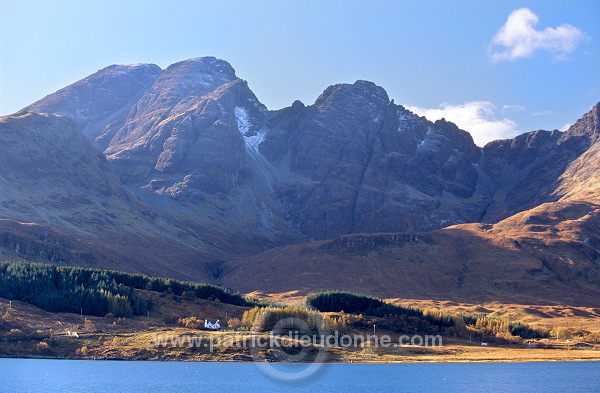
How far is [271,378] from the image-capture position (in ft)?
380

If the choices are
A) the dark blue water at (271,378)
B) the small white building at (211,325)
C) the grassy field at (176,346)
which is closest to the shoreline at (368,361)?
the grassy field at (176,346)

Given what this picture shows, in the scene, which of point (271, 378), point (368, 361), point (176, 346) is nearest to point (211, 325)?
point (176, 346)

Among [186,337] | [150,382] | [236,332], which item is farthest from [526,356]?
[150,382]

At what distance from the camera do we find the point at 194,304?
174375mm

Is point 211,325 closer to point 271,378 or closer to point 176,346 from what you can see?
point 176,346

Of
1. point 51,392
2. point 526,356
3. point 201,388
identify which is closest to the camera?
point 51,392

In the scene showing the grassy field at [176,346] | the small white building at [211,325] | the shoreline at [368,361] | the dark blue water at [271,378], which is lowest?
the dark blue water at [271,378]

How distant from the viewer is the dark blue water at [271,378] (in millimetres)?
99562

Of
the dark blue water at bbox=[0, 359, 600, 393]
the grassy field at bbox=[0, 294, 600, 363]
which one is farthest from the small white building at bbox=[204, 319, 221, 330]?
the dark blue water at bbox=[0, 359, 600, 393]

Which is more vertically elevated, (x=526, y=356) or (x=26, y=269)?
(x=26, y=269)

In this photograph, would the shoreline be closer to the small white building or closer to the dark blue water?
the dark blue water

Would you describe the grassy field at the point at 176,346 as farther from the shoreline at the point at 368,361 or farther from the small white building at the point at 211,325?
the small white building at the point at 211,325

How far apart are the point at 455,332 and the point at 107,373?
8893 cm

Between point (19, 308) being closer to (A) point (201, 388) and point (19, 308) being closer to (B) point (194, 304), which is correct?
(B) point (194, 304)
